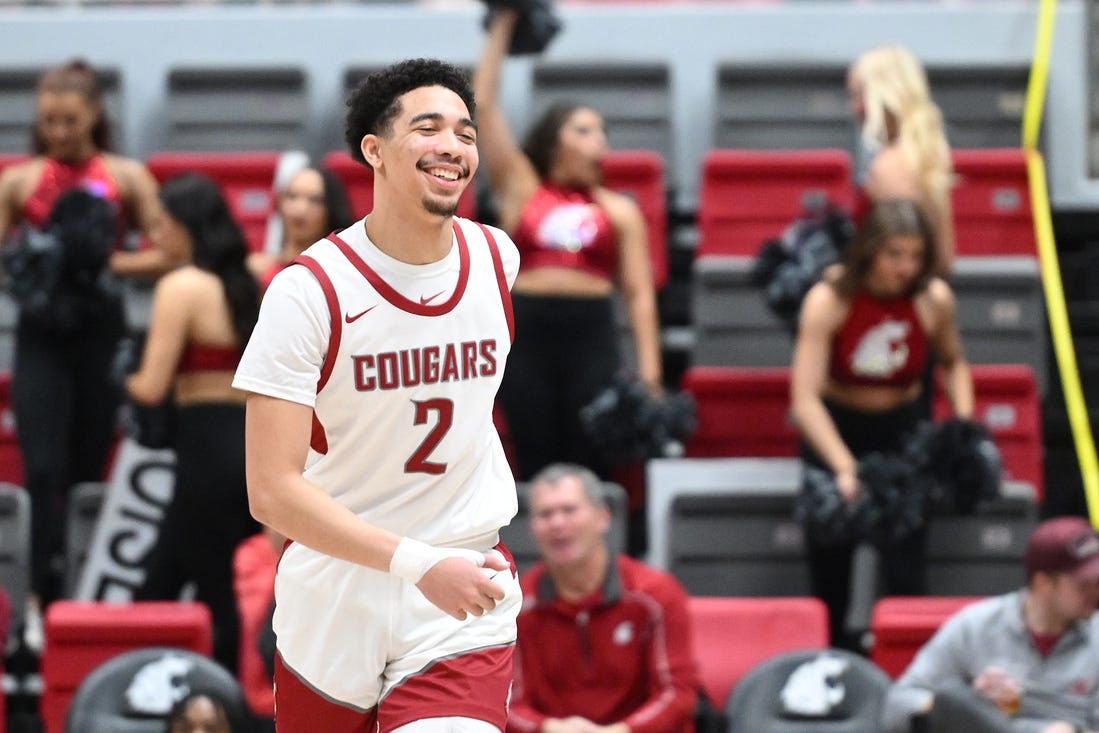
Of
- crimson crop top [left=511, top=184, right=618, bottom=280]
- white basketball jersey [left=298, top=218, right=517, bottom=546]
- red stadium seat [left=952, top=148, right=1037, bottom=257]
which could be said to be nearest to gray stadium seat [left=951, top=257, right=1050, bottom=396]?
red stadium seat [left=952, top=148, right=1037, bottom=257]

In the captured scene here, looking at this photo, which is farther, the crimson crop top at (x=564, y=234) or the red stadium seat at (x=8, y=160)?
the red stadium seat at (x=8, y=160)

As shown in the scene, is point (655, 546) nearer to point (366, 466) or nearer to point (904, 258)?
point (904, 258)

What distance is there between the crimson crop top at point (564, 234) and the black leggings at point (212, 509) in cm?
97

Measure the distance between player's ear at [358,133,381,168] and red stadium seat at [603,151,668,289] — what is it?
4000 mm

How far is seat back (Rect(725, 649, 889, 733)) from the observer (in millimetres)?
4508

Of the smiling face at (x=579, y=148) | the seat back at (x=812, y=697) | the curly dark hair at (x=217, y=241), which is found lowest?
the seat back at (x=812, y=697)

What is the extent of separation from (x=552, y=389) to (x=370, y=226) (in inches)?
106

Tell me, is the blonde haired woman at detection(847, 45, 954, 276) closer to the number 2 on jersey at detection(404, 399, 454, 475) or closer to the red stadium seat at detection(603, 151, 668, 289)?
the red stadium seat at detection(603, 151, 668, 289)

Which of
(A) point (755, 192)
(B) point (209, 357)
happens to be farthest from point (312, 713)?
(A) point (755, 192)

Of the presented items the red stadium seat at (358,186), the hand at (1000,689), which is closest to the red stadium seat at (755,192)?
the red stadium seat at (358,186)

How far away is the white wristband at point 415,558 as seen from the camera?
2.57 meters

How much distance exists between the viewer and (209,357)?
507 centimetres

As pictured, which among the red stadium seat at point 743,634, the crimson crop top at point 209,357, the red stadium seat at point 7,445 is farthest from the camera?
the red stadium seat at point 7,445

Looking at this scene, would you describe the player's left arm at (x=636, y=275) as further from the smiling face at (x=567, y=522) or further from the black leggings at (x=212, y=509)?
the black leggings at (x=212, y=509)
